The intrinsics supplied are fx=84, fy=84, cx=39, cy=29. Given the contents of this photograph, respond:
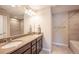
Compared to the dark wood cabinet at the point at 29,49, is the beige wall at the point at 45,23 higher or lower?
higher

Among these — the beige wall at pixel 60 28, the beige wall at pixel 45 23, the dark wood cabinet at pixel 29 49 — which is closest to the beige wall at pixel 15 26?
the dark wood cabinet at pixel 29 49


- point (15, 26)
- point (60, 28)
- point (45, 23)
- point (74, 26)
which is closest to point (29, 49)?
point (15, 26)

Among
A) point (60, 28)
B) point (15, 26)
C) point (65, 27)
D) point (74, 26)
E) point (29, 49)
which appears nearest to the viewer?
point (29, 49)

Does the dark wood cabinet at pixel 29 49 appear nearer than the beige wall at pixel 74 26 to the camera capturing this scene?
Yes

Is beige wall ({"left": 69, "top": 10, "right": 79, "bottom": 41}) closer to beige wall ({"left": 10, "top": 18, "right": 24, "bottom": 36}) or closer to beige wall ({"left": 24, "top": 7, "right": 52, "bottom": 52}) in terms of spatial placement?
beige wall ({"left": 24, "top": 7, "right": 52, "bottom": 52})

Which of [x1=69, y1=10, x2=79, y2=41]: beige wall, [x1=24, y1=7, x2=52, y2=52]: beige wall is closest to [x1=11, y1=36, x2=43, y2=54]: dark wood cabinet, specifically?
[x1=24, y1=7, x2=52, y2=52]: beige wall

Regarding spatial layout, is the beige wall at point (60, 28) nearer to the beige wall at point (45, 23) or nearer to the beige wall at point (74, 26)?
the beige wall at point (74, 26)

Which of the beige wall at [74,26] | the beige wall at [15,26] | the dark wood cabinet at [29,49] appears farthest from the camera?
the beige wall at [74,26]

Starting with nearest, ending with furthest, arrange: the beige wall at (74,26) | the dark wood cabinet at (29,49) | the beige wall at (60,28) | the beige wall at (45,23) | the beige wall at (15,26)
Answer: the dark wood cabinet at (29,49) → the beige wall at (15,26) → the beige wall at (45,23) → the beige wall at (74,26) → the beige wall at (60,28)

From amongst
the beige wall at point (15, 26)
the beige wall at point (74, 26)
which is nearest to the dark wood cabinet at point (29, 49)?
the beige wall at point (15, 26)

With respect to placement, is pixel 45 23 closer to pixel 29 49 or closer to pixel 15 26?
pixel 15 26

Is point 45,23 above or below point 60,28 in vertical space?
above

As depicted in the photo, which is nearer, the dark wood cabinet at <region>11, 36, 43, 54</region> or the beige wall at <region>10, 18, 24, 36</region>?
the dark wood cabinet at <region>11, 36, 43, 54</region>
